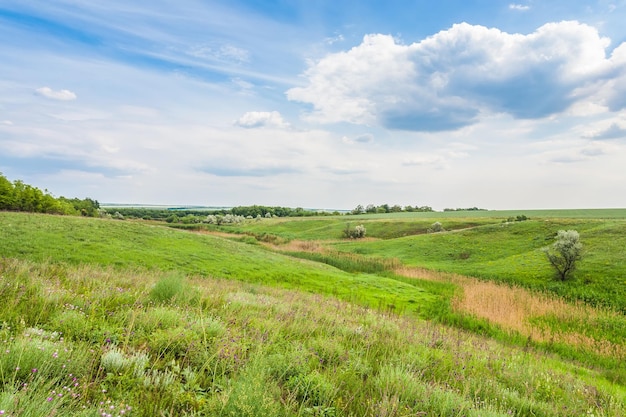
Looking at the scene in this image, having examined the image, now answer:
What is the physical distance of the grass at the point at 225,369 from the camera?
3354 mm

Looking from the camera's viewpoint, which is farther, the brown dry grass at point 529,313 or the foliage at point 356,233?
the foliage at point 356,233

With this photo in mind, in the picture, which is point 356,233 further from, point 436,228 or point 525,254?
point 525,254

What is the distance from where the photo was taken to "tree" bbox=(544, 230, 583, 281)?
95.0ft

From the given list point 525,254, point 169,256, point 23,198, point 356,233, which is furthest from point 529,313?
point 23,198

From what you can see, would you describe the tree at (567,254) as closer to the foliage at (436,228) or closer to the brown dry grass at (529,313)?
the brown dry grass at (529,313)

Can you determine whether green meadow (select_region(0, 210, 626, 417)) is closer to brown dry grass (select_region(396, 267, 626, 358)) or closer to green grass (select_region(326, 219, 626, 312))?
brown dry grass (select_region(396, 267, 626, 358))

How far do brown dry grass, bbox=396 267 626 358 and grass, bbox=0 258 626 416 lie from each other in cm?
961

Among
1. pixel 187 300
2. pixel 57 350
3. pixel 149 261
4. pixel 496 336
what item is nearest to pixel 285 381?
pixel 57 350

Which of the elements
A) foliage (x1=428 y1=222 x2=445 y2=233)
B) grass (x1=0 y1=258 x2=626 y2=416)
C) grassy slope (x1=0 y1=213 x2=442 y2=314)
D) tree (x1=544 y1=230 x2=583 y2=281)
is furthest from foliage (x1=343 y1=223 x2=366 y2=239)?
grass (x1=0 y1=258 x2=626 y2=416)

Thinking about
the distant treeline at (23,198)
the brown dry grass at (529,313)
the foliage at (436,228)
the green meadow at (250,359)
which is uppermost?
the distant treeline at (23,198)

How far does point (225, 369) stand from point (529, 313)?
68.5 ft

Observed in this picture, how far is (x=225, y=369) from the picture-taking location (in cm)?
439

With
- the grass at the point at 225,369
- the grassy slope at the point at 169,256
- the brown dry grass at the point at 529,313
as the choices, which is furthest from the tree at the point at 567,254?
the grass at the point at 225,369

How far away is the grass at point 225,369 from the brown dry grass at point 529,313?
961 cm
